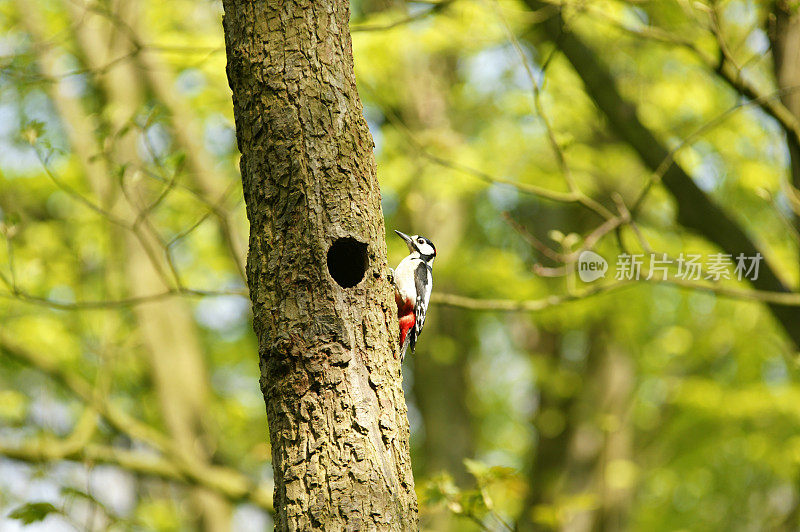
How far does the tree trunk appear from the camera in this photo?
230cm

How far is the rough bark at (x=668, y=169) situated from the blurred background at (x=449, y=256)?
0.04 meters

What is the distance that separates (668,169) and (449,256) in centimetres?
333

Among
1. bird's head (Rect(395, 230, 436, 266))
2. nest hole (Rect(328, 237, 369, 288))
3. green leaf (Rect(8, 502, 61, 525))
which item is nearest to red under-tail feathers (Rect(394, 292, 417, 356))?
bird's head (Rect(395, 230, 436, 266))

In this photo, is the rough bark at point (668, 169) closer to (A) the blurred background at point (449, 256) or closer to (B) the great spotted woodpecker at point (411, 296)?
(A) the blurred background at point (449, 256)

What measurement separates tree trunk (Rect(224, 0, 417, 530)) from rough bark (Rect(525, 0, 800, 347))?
2.05 m

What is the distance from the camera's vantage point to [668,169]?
461cm

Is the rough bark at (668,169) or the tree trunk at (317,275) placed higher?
the rough bark at (668,169)

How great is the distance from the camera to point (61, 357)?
8031mm

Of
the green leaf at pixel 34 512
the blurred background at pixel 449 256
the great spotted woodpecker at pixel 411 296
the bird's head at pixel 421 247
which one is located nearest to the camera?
the green leaf at pixel 34 512

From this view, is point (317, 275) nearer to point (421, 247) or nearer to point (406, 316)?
point (406, 316)

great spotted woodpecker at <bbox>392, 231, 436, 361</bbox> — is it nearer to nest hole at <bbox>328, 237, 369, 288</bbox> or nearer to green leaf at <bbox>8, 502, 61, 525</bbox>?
nest hole at <bbox>328, 237, 369, 288</bbox>

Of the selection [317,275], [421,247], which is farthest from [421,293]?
[317,275]

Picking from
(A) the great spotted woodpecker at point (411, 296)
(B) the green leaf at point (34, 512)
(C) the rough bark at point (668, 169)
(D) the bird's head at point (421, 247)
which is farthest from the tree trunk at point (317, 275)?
(D) the bird's head at point (421, 247)

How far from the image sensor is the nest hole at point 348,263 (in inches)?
103
